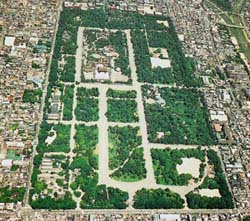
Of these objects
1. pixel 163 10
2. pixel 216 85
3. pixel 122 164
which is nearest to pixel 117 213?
pixel 122 164

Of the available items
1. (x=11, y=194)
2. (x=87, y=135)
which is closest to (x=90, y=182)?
(x=87, y=135)

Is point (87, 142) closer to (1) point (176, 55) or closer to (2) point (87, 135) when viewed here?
(2) point (87, 135)

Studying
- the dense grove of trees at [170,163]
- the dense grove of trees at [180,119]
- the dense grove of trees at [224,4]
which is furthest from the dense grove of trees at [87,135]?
the dense grove of trees at [224,4]

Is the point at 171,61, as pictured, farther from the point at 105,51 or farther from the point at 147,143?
the point at 147,143

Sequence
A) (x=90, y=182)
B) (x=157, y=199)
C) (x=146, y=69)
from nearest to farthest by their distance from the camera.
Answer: (x=157, y=199) → (x=90, y=182) → (x=146, y=69)

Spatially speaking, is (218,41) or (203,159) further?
(218,41)

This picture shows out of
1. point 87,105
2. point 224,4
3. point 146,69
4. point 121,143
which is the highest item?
point 224,4
